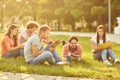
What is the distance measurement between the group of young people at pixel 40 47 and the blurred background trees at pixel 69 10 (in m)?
32.1

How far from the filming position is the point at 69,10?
49.1 m

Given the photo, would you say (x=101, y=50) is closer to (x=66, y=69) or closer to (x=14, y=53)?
(x=66, y=69)

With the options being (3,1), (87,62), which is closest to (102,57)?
(87,62)

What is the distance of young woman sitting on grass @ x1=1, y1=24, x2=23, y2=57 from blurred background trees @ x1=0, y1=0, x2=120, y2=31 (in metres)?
32.6

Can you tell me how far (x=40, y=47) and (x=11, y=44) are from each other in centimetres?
131

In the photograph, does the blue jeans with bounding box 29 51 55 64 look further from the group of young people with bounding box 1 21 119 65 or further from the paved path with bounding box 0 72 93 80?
the paved path with bounding box 0 72 93 80

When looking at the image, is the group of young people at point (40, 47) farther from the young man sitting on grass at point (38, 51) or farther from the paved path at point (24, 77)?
the paved path at point (24, 77)

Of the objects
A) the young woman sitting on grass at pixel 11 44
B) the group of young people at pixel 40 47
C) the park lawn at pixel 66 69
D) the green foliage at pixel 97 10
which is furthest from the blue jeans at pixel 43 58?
the green foliage at pixel 97 10

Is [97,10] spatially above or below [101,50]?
above

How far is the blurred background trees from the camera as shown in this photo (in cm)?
4588

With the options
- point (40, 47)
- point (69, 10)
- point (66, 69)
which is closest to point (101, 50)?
point (40, 47)

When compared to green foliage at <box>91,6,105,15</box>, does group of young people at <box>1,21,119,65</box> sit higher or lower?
lower

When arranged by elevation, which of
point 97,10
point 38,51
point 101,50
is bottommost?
point 101,50

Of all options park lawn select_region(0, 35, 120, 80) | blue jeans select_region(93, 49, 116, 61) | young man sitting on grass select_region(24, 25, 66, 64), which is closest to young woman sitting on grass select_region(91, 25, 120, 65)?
blue jeans select_region(93, 49, 116, 61)
